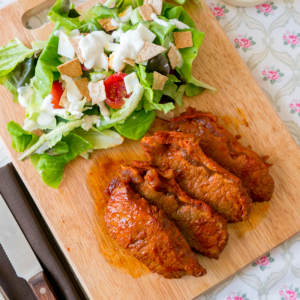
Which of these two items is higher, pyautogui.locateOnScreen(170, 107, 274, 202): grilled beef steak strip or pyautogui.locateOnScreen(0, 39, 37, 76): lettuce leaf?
pyautogui.locateOnScreen(0, 39, 37, 76): lettuce leaf

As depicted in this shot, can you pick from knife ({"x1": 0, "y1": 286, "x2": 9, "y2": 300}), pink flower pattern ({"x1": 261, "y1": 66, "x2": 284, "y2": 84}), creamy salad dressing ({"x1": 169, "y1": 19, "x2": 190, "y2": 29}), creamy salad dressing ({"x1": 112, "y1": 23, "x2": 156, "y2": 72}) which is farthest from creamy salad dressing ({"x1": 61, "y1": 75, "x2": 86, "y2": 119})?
pink flower pattern ({"x1": 261, "y1": 66, "x2": 284, "y2": 84})

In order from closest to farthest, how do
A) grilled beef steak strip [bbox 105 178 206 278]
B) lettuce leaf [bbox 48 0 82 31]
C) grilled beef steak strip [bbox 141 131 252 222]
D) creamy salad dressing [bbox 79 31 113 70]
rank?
grilled beef steak strip [bbox 105 178 206 278], grilled beef steak strip [bbox 141 131 252 222], creamy salad dressing [bbox 79 31 113 70], lettuce leaf [bbox 48 0 82 31]

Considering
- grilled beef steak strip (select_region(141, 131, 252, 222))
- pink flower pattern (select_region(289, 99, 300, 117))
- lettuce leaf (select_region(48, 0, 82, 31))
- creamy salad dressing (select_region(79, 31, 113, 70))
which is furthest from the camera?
pink flower pattern (select_region(289, 99, 300, 117))

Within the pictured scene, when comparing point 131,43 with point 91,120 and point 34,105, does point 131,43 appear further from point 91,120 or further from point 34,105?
point 34,105

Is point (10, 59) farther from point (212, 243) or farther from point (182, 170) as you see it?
point (212, 243)

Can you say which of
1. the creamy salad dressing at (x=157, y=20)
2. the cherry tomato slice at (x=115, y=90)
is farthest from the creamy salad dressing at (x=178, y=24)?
the cherry tomato slice at (x=115, y=90)

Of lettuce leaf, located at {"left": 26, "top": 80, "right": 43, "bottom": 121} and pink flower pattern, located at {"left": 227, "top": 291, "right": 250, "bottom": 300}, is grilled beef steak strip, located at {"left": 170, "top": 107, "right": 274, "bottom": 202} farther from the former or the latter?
lettuce leaf, located at {"left": 26, "top": 80, "right": 43, "bottom": 121}
